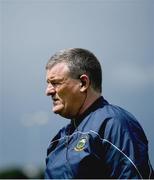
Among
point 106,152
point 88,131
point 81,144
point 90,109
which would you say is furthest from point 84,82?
point 106,152

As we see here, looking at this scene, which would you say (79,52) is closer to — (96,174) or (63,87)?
(63,87)

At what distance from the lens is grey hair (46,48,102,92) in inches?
197

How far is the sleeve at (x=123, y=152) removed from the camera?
14.6 feet

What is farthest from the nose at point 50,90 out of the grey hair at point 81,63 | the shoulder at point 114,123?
the shoulder at point 114,123

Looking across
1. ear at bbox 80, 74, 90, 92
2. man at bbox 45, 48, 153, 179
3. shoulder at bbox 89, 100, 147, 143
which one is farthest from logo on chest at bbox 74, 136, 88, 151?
ear at bbox 80, 74, 90, 92

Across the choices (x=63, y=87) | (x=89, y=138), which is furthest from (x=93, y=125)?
(x=63, y=87)

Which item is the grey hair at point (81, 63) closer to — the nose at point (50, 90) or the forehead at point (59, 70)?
the forehead at point (59, 70)

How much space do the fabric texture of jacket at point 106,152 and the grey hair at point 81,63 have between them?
A: 0.36 m

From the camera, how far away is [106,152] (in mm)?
4496

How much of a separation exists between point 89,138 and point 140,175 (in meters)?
0.45

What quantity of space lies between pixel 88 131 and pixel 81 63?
634 mm

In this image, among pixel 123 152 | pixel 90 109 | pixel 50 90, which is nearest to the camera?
pixel 123 152

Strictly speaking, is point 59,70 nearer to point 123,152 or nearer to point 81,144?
point 81,144

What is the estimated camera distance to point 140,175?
4457mm
